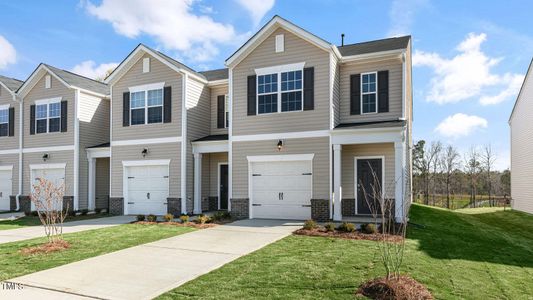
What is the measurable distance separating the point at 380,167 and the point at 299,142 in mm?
3317

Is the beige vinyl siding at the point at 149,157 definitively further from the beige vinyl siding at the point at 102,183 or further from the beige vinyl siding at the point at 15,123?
the beige vinyl siding at the point at 15,123

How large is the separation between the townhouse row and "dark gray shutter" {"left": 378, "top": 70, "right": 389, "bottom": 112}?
0.04 m

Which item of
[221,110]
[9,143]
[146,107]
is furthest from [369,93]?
[9,143]

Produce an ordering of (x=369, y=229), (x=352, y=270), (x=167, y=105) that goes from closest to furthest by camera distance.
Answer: (x=352, y=270) → (x=369, y=229) → (x=167, y=105)

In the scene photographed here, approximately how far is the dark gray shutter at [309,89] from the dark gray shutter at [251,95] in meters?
2.10

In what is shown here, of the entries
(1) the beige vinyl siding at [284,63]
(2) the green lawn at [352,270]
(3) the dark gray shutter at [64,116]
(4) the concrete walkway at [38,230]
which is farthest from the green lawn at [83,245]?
(3) the dark gray shutter at [64,116]

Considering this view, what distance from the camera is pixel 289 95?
46.3 feet

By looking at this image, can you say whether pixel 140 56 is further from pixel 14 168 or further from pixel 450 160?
pixel 450 160

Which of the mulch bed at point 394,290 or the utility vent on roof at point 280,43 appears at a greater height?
the utility vent on roof at point 280,43

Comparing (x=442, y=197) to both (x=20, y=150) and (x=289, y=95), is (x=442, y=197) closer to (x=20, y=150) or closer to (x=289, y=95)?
(x=289, y=95)

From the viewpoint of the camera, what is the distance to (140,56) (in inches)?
671

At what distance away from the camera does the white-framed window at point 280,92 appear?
14000 millimetres

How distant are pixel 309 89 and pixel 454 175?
31.7 metres

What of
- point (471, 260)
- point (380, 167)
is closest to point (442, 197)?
point (380, 167)
